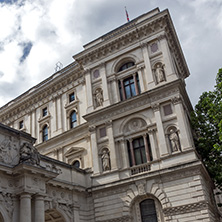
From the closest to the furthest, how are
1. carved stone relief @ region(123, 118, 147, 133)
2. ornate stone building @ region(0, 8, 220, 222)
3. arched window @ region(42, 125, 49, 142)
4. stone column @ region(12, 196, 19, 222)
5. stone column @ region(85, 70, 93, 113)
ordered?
stone column @ region(12, 196, 19, 222) < ornate stone building @ region(0, 8, 220, 222) < carved stone relief @ region(123, 118, 147, 133) < stone column @ region(85, 70, 93, 113) < arched window @ region(42, 125, 49, 142)

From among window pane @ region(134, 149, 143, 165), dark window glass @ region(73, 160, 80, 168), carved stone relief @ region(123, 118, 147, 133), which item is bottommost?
window pane @ region(134, 149, 143, 165)

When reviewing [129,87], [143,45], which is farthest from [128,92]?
[143,45]

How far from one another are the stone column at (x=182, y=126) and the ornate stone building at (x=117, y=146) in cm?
8

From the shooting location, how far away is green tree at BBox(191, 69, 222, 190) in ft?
90.0

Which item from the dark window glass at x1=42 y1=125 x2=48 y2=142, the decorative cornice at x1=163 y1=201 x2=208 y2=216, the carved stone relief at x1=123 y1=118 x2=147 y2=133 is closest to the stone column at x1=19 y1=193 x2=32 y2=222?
the decorative cornice at x1=163 y1=201 x2=208 y2=216

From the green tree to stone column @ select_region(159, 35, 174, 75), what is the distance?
439 cm

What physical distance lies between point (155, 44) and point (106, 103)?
763cm

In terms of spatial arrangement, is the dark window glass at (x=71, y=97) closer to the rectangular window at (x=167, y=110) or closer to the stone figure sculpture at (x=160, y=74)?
the stone figure sculpture at (x=160, y=74)

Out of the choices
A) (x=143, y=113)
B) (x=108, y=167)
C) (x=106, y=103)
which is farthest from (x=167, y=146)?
(x=106, y=103)

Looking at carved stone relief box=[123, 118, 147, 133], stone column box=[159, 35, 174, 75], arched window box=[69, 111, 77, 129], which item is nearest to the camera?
carved stone relief box=[123, 118, 147, 133]

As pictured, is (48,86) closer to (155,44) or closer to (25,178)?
(155,44)

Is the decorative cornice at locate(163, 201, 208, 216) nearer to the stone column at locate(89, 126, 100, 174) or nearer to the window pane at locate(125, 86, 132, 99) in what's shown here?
the stone column at locate(89, 126, 100, 174)

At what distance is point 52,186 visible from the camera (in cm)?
2366

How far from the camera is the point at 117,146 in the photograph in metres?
28.2
